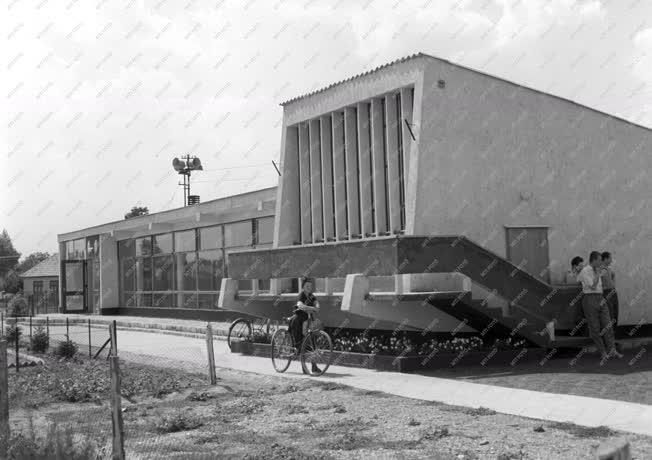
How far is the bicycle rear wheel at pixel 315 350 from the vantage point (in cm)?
1364

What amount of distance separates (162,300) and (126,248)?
17.8 feet

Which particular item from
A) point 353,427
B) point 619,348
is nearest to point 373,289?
point 619,348

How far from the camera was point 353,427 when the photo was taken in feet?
28.6

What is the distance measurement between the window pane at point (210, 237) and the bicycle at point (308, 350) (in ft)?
45.1

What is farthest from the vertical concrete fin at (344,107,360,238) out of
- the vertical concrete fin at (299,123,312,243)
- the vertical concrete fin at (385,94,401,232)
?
the vertical concrete fin at (299,123,312,243)

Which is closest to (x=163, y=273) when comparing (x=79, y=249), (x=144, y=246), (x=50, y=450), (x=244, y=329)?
(x=144, y=246)

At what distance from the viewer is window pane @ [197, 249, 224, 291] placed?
2811 centimetres

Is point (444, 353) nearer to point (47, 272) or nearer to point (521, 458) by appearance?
point (521, 458)

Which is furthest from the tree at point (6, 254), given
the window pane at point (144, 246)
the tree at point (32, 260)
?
the window pane at point (144, 246)

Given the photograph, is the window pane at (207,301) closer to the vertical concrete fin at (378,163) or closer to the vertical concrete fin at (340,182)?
the vertical concrete fin at (340,182)

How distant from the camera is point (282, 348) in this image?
48.1 ft

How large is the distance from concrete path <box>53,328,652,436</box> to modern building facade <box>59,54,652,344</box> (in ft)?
5.65

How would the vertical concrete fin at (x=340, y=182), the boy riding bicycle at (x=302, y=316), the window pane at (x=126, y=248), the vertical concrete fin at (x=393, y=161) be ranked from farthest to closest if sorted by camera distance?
the window pane at (x=126, y=248) < the vertical concrete fin at (x=340, y=182) < the vertical concrete fin at (x=393, y=161) < the boy riding bicycle at (x=302, y=316)

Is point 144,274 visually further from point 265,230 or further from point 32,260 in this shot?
point 32,260
